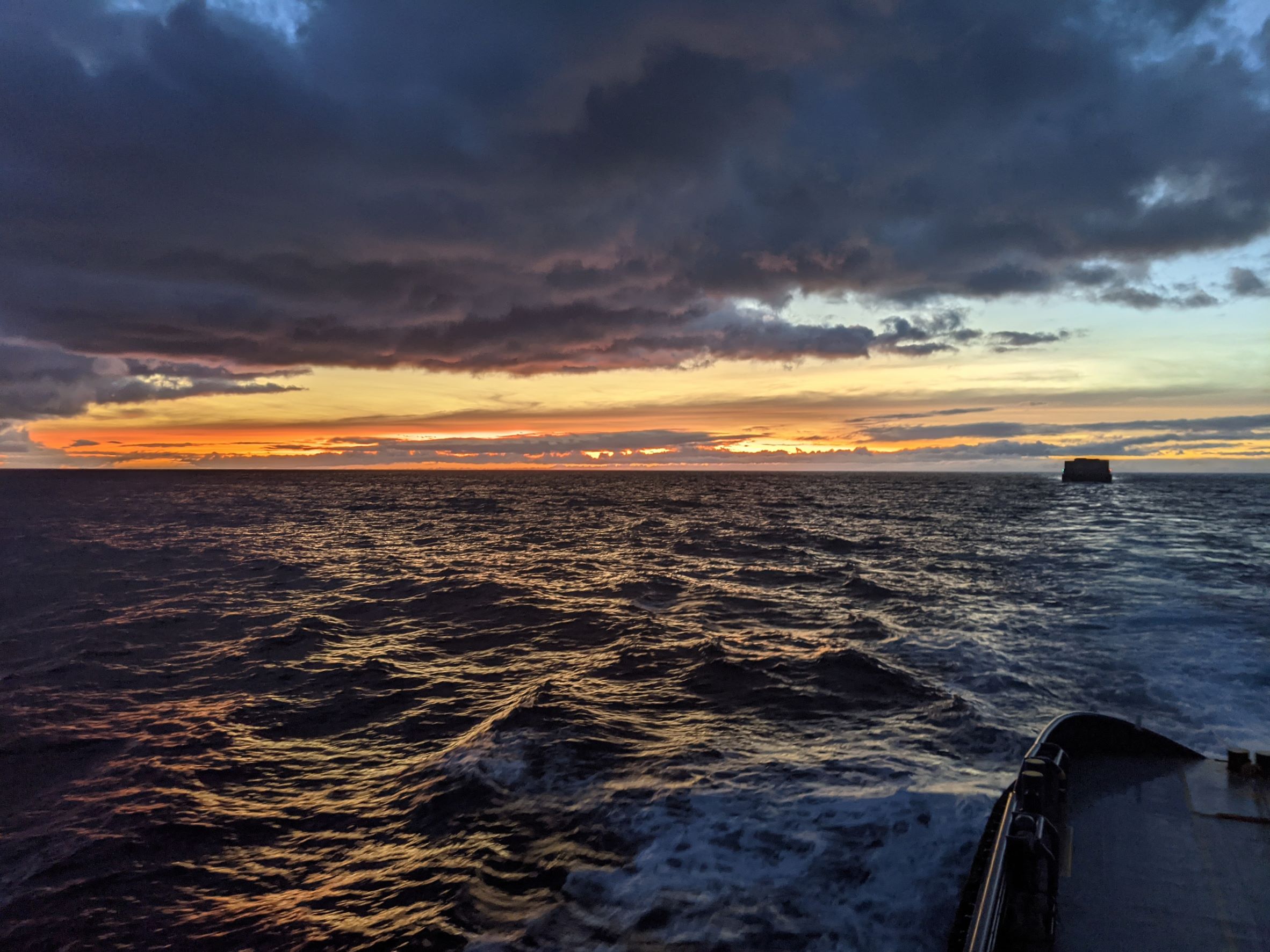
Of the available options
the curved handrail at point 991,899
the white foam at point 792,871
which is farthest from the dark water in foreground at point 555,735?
the curved handrail at point 991,899

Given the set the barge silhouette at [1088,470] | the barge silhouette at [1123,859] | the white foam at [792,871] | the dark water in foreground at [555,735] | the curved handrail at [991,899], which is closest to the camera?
the curved handrail at [991,899]

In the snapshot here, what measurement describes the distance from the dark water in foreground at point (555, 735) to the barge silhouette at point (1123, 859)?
1.19 m

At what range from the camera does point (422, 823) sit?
29.6 ft

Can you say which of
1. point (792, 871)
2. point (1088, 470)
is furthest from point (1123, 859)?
point (1088, 470)

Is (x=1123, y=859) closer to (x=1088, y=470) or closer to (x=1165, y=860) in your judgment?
(x=1165, y=860)

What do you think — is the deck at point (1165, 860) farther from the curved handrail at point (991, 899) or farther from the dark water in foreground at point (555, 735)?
the dark water in foreground at point (555, 735)

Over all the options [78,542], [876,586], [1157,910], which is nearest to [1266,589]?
[876,586]

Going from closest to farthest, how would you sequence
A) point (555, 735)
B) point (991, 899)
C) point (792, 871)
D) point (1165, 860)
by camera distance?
point (991, 899) → point (1165, 860) → point (792, 871) → point (555, 735)

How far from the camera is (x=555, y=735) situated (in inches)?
465

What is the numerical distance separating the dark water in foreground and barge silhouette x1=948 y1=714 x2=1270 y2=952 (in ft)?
3.91

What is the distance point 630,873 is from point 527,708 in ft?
18.6

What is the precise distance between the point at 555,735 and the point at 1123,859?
8431mm

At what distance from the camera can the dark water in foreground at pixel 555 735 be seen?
7.36 m

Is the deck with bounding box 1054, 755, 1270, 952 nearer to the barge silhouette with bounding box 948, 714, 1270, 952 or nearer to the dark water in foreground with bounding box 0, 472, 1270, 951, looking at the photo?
the barge silhouette with bounding box 948, 714, 1270, 952
